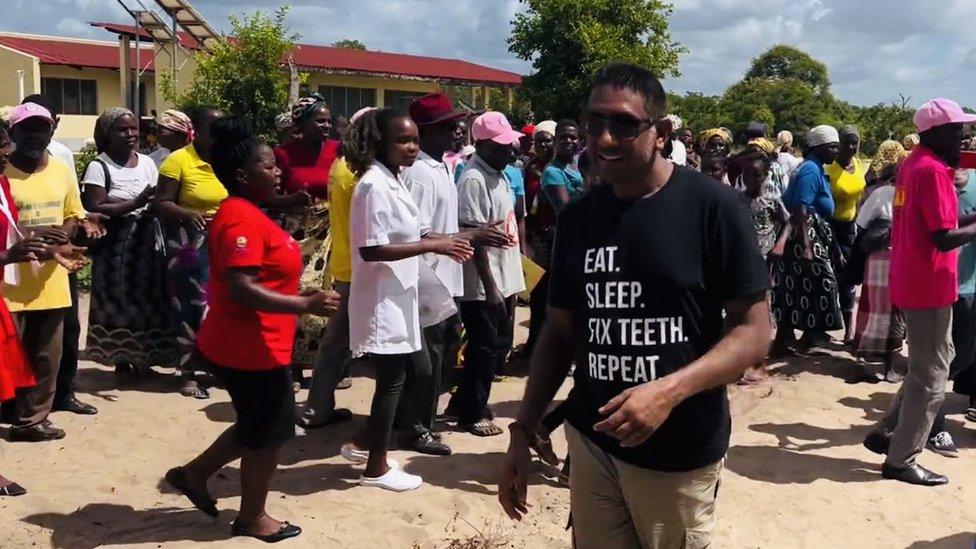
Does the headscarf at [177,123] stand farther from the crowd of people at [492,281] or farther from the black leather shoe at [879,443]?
the black leather shoe at [879,443]

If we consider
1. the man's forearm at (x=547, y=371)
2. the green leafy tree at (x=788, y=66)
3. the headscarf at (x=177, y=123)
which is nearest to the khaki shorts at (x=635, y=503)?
the man's forearm at (x=547, y=371)

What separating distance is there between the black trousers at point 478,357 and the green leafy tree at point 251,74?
47.5 ft

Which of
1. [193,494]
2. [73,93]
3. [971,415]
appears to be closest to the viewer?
[193,494]

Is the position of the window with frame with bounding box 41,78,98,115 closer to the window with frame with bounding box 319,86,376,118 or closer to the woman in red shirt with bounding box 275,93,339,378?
the window with frame with bounding box 319,86,376,118

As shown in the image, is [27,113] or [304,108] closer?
[27,113]

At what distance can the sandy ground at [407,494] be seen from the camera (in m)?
4.19

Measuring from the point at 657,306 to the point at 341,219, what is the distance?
292 cm

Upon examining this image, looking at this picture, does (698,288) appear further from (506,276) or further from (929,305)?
(506,276)

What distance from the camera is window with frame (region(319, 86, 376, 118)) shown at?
101ft

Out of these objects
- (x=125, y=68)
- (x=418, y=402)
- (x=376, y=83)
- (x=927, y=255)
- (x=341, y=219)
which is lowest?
(x=418, y=402)

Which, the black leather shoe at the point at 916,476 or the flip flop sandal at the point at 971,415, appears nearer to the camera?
the black leather shoe at the point at 916,476

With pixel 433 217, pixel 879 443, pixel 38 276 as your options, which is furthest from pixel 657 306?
pixel 38 276

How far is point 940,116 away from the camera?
476 cm

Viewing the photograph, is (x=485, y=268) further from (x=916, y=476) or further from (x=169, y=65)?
(x=169, y=65)
